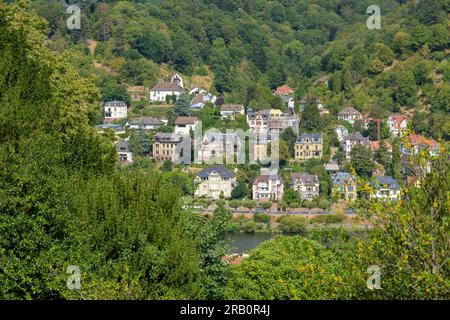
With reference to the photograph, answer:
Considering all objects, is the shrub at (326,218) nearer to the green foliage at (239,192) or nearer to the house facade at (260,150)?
the green foliage at (239,192)

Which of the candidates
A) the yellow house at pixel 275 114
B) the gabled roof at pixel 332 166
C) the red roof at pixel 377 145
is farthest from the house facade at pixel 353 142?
the yellow house at pixel 275 114

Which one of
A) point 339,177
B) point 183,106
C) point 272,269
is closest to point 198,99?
point 183,106

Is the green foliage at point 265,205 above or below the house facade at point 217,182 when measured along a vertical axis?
below

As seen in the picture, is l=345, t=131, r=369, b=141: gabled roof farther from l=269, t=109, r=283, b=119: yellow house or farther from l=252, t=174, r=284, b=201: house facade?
l=252, t=174, r=284, b=201: house facade

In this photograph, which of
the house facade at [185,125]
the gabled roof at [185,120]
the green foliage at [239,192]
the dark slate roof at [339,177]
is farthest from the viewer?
the gabled roof at [185,120]

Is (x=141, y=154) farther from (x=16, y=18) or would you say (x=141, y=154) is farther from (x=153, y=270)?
(x=153, y=270)

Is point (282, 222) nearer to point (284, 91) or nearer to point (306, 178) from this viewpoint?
point (306, 178)
